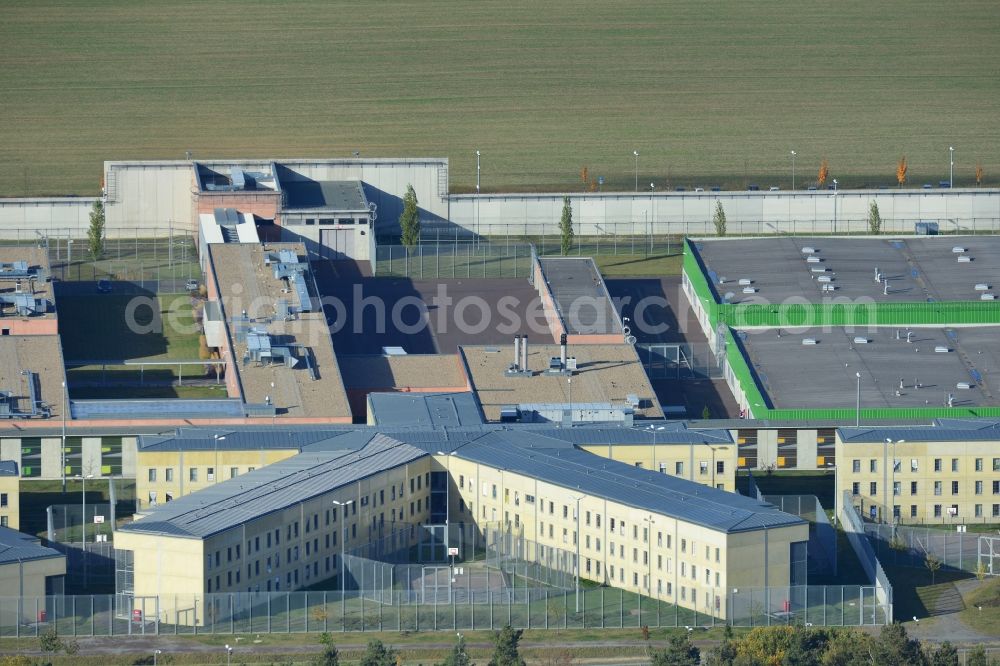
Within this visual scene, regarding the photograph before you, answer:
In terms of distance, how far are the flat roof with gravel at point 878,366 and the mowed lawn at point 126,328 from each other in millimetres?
34101

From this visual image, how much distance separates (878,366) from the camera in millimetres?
182750

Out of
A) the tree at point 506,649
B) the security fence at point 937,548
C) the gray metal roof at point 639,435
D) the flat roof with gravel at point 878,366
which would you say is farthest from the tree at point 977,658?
the flat roof with gravel at point 878,366

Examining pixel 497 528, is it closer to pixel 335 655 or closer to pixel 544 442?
pixel 544 442

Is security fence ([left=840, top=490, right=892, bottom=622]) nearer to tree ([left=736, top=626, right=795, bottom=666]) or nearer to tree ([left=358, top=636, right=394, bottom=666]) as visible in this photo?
tree ([left=736, top=626, right=795, bottom=666])

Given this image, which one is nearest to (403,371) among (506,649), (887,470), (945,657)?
(887,470)

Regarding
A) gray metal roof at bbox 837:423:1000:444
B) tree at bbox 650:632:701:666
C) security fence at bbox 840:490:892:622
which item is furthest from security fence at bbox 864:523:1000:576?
tree at bbox 650:632:701:666

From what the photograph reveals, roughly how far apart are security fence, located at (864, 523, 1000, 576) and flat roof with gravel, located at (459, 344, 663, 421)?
23.3 m

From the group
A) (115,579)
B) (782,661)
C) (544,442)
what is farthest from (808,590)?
(115,579)

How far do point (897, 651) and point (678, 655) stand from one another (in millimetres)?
9205

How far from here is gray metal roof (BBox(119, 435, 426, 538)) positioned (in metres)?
143

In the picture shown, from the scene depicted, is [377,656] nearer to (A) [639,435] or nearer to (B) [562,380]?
(A) [639,435]

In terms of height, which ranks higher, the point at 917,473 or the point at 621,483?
the point at 917,473

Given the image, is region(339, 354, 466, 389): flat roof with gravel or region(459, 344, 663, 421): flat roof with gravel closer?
region(459, 344, 663, 421): flat roof with gravel

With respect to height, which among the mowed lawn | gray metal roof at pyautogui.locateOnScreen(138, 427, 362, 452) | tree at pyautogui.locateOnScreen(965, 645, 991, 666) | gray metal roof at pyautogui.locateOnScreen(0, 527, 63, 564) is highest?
the mowed lawn
